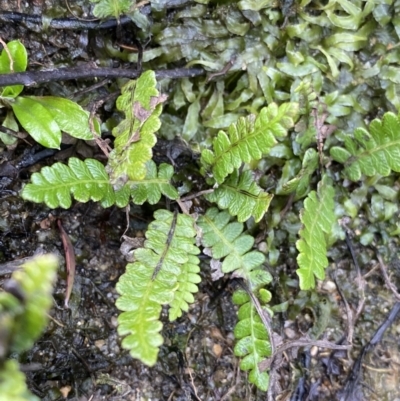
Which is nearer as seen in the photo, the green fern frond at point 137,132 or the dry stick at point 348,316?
the green fern frond at point 137,132

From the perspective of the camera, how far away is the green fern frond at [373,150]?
2.08 m

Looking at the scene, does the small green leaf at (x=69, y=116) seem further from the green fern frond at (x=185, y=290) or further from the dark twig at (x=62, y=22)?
the green fern frond at (x=185, y=290)

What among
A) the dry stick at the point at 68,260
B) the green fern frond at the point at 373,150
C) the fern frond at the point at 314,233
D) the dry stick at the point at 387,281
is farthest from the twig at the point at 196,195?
the dry stick at the point at 387,281

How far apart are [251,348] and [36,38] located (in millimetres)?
1601

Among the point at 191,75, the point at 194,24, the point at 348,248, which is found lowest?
the point at 348,248

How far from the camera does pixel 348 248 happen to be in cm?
247

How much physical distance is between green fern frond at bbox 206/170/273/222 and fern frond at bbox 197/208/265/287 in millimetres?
93

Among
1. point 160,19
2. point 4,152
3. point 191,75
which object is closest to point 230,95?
point 191,75

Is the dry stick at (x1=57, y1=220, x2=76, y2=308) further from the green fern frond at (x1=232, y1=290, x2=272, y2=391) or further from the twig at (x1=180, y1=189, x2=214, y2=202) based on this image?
the green fern frond at (x1=232, y1=290, x2=272, y2=391)

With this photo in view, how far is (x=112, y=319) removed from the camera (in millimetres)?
2154

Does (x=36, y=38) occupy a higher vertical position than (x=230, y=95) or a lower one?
higher

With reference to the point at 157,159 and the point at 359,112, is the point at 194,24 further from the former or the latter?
the point at 359,112

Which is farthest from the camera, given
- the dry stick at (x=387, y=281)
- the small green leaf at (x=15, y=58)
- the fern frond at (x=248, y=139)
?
the dry stick at (x=387, y=281)

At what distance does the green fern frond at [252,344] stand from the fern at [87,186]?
23.4 inches
